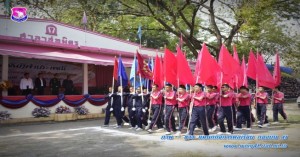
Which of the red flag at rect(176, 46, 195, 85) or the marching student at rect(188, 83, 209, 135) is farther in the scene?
the red flag at rect(176, 46, 195, 85)

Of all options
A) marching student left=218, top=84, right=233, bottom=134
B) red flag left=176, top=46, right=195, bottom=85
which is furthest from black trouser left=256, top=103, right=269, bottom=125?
red flag left=176, top=46, right=195, bottom=85

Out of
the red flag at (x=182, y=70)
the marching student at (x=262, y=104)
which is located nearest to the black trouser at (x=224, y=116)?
the red flag at (x=182, y=70)

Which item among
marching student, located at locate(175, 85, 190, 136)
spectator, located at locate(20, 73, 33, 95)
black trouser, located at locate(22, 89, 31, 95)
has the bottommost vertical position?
marching student, located at locate(175, 85, 190, 136)

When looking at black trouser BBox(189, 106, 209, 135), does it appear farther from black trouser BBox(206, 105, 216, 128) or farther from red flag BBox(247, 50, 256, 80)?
red flag BBox(247, 50, 256, 80)

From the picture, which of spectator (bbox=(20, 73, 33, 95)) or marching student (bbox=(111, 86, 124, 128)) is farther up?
spectator (bbox=(20, 73, 33, 95))

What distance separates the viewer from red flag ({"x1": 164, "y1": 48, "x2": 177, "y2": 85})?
9906mm

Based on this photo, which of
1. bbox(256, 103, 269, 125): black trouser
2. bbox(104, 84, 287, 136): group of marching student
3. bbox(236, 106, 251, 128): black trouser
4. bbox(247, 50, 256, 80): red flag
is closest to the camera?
bbox(104, 84, 287, 136): group of marching student

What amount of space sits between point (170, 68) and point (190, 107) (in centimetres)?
143

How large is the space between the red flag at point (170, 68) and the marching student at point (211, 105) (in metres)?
1.12

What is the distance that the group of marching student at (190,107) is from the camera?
363 inches

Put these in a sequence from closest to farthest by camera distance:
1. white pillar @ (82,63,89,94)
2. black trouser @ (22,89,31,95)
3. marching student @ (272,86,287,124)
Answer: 1. marching student @ (272,86,287,124)
2. black trouser @ (22,89,31,95)
3. white pillar @ (82,63,89,94)

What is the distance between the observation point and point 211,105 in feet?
33.9

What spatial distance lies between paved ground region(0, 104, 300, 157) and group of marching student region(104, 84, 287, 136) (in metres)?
0.64

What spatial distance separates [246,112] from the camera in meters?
11.1
